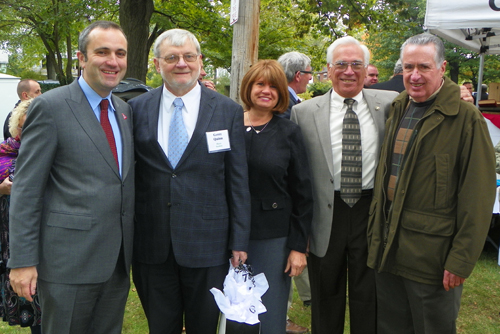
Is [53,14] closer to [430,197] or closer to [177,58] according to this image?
[177,58]

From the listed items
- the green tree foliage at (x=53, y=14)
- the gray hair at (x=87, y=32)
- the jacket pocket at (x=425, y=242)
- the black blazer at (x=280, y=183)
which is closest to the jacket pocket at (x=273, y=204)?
the black blazer at (x=280, y=183)

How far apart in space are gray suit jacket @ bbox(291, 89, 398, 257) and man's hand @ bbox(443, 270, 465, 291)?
73cm

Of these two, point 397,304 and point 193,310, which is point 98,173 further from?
point 397,304

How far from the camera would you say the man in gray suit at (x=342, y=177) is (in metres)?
2.71

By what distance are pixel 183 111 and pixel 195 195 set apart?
0.50 m

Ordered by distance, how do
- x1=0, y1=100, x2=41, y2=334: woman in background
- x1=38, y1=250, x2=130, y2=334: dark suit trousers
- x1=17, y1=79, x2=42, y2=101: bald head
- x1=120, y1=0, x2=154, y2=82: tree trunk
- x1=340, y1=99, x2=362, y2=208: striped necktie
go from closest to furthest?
x1=38, y1=250, x2=130, y2=334: dark suit trousers < x1=340, y1=99, x2=362, y2=208: striped necktie < x1=0, y1=100, x2=41, y2=334: woman in background < x1=17, y1=79, x2=42, y2=101: bald head < x1=120, y1=0, x2=154, y2=82: tree trunk

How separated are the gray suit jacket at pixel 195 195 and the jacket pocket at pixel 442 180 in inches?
40.5

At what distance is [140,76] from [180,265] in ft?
27.3

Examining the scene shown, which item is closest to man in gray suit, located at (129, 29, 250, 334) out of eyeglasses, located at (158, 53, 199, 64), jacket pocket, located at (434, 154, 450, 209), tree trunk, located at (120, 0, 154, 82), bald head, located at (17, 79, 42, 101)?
eyeglasses, located at (158, 53, 199, 64)

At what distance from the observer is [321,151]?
271cm

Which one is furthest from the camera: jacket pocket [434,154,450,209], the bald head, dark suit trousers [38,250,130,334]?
the bald head

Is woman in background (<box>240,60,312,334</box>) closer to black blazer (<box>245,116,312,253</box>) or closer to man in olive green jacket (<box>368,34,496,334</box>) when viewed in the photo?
black blazer (<box>245,116,312,253</box>)

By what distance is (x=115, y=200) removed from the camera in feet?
7.20

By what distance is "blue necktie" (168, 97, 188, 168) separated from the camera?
7.70ft
